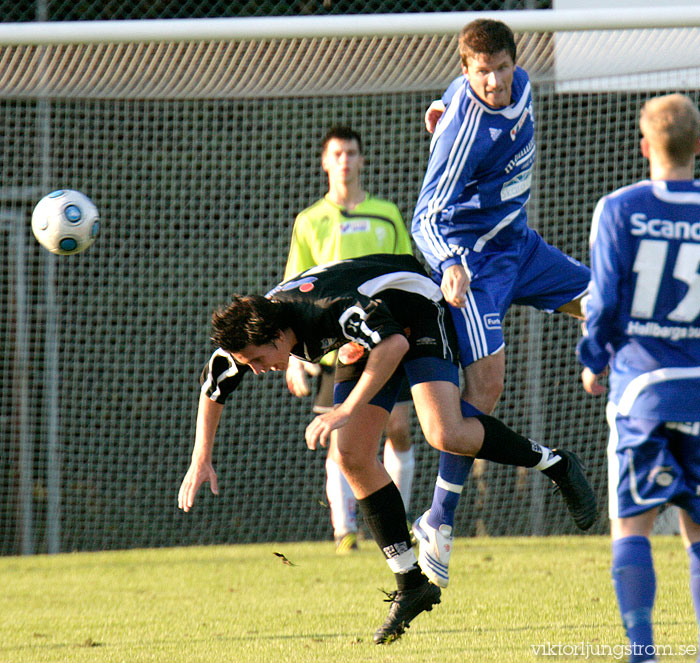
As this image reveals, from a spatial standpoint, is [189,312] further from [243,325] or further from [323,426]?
[323,426]

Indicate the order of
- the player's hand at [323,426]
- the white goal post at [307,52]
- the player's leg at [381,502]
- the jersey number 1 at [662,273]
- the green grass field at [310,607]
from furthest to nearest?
1. the white goal post at [307,52]
2. the player's leg at [381,502]
3. the green grass field at [310,607]
4. the player's hand at [323,426]
5. the jersey number 1 at [662,273]

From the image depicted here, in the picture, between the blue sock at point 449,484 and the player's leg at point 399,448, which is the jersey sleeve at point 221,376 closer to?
the blue sock at point 449,484

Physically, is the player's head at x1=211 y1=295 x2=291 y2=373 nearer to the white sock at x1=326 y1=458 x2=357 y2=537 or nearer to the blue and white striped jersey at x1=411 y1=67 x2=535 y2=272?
the blue and white striped jersey at x1=411 y1=67 x2=535 y2=272

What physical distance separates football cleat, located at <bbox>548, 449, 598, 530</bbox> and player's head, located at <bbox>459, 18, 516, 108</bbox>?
1478 millimetres

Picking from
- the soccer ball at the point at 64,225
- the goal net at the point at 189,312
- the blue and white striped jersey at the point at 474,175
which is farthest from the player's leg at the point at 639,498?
the goal net at the point at 189,312

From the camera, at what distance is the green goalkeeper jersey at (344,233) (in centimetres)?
639

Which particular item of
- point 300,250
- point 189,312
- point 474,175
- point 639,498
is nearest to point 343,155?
point 300,250

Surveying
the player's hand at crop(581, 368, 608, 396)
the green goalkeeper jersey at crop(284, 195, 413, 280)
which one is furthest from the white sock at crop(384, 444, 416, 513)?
the player's hand at crop(581, 368, 608, 396)

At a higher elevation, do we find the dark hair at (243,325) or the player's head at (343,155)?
the player's head at (343,155)

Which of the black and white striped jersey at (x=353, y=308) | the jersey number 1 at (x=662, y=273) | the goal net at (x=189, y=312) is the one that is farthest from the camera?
the goal net at (x=189, y=312)

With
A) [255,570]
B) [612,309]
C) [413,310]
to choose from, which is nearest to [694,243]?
[612,309]

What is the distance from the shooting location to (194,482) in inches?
146

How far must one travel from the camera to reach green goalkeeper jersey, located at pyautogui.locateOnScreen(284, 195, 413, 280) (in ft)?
21.0

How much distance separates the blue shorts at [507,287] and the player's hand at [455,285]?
0.18 m
